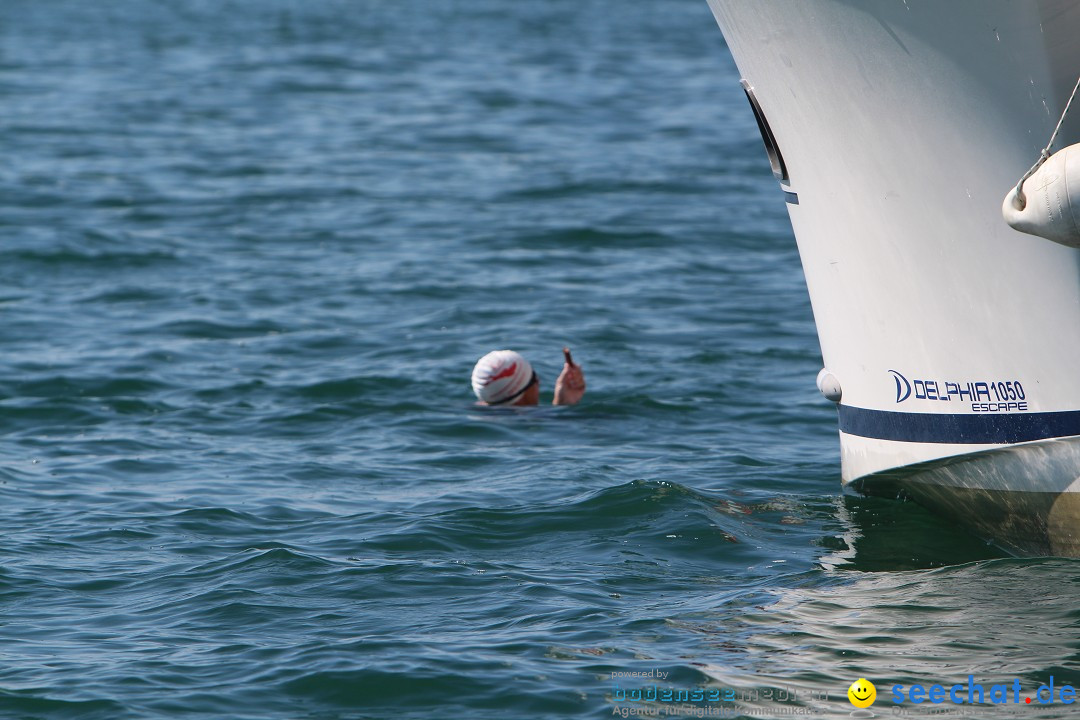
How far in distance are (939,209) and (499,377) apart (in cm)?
455

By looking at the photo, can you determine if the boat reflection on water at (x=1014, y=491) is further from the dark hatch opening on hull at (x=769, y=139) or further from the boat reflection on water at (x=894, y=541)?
the dark hatch opening on hull at (x=769, y=139)

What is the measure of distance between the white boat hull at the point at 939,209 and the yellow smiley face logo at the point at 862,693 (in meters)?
1.71

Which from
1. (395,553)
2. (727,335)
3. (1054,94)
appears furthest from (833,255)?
(727,335)

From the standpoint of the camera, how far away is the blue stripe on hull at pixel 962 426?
6621mm

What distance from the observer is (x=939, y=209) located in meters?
6.67

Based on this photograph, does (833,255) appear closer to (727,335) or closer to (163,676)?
(163,676)

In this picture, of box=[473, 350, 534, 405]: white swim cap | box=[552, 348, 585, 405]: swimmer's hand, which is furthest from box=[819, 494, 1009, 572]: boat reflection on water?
box=[473, 350, 534, 405]: white swim cap

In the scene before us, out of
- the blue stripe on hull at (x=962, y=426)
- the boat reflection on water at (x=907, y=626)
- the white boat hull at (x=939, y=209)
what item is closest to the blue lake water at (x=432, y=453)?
the boat reflection on water at (x=907, y=626)

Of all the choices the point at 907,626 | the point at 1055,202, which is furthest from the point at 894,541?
the point at 1055,202

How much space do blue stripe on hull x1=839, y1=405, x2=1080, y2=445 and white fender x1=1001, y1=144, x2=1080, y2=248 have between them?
1015 mm

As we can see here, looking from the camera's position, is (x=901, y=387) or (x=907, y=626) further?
(x=901, y=387)

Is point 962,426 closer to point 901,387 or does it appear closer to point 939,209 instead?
point 901,387

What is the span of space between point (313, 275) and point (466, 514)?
7.30 meters

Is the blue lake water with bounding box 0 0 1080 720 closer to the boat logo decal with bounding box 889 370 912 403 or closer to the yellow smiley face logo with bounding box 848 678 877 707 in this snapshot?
the yellow smiley face logo with bounding box 848 678 877 707
